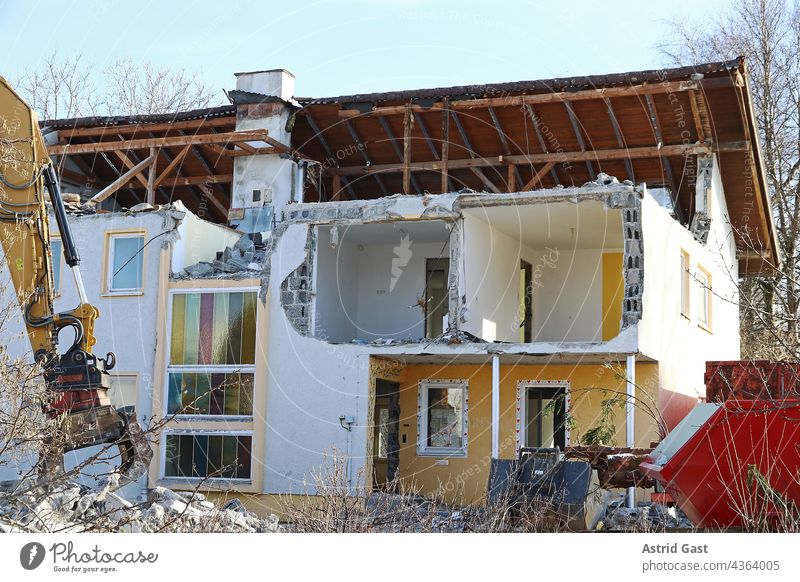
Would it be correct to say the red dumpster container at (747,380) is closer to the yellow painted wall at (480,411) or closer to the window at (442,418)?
the yellow painted wall at (480,411)

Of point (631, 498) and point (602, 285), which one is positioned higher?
point (602, 285)

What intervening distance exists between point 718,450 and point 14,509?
26.8 ft

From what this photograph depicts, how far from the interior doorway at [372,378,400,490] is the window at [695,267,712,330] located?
290 inches

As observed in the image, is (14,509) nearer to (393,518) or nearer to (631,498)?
(393,518)

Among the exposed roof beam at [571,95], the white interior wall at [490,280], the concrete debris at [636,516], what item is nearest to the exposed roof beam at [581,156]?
the exposed roof beam at [571,95]

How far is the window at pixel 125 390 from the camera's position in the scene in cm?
2316

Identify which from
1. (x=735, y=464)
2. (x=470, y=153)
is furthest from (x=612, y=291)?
(x=735, y=464)

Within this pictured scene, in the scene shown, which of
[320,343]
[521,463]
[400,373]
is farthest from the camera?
[400,373]

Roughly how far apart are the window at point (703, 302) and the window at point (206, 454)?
10.8m

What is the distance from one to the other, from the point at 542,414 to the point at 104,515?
13480 mm

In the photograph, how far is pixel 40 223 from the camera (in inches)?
636

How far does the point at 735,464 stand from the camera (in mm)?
12250

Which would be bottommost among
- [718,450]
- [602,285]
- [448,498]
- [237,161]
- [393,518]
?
[448,498]

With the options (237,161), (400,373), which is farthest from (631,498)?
(237,161)
